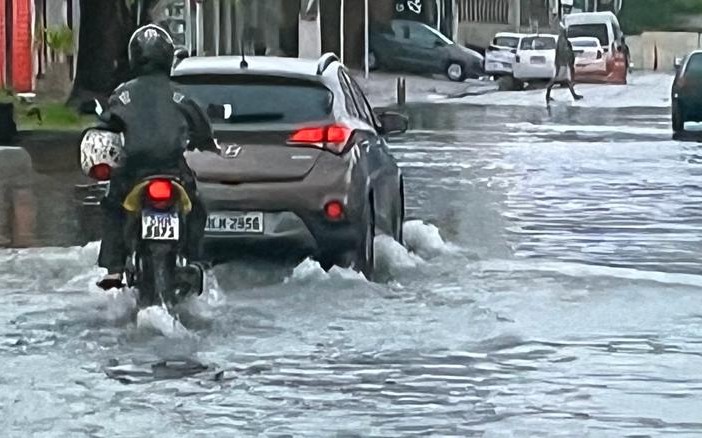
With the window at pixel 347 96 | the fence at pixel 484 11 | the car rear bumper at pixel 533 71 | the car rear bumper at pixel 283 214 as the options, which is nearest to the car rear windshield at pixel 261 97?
the window at pixel 347 96

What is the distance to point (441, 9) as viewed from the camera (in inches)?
2857

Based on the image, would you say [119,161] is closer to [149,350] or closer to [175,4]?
[149,350]

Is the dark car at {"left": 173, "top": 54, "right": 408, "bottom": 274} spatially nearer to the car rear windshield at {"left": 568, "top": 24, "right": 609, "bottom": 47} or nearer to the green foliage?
the car rear windshield at {"left": 568, "top": 24, "right": 609, "bottom": 47}

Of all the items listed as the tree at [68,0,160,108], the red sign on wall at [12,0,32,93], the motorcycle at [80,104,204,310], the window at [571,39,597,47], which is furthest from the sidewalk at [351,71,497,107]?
the motorcycle at [80,104,204,310]

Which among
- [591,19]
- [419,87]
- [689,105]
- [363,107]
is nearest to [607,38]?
[591,19]

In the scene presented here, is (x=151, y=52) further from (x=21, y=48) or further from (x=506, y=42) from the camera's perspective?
(x=506, y=42)

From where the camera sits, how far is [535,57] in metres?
57.6

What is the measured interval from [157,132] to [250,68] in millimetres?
2345

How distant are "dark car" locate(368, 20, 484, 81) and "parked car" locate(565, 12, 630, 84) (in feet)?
9.71

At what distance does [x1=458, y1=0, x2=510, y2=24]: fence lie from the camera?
7700 centimetres

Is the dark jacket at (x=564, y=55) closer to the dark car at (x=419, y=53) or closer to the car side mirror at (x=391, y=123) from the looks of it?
the dark car at (x=419, y=53)

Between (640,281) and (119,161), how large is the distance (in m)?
3.97

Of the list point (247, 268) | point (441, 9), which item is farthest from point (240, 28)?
point (247, 268)

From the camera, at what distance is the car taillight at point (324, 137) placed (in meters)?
13.4
